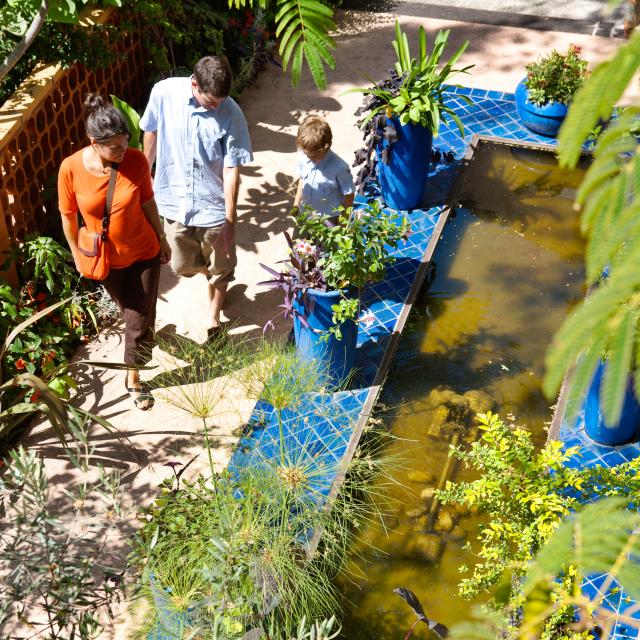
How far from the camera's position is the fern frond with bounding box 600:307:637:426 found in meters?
1.95

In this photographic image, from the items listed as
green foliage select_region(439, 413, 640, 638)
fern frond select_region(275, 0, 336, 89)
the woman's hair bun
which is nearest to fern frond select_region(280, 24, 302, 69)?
fern frond select_region(275, 0, 336, 89)

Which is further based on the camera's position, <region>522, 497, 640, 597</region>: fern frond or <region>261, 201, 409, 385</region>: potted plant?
<region>261, 201, 409, 385</region>: potted plant

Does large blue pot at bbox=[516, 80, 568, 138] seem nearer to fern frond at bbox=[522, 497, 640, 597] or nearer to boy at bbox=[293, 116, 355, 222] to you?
boy at bbox=[293, 116, 355, 222]

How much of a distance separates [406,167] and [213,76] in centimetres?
225

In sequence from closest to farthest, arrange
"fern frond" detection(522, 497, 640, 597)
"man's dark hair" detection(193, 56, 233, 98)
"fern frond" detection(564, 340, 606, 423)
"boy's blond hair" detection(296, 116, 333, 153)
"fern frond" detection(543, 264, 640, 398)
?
"fern frond" detection(543, 264, 640, 398) → "fern frond" detection(564, 340, 606, 423) → "fern frond" detection(522, 497, 640, 597) → "man's dark hair" detection(193, 56, 233, 98) → "boy's blond hair" detection(296, 116, 333, 153)

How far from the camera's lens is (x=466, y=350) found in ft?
19.2

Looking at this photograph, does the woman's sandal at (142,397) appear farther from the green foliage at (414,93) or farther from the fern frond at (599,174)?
the fern frond at (599,174)

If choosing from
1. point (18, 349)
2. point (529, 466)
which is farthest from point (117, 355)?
point (529, 466)

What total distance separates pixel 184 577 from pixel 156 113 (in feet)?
8.97

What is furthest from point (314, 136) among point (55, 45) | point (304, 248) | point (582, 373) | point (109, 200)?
point (582, 373)

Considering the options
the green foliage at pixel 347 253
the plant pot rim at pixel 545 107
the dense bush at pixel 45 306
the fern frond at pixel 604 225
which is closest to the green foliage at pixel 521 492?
the green foliage at pixel 347 253

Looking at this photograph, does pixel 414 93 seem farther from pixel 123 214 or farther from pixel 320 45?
pixel 320 45

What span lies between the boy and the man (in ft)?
1.23

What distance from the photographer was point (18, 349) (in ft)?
17.7
